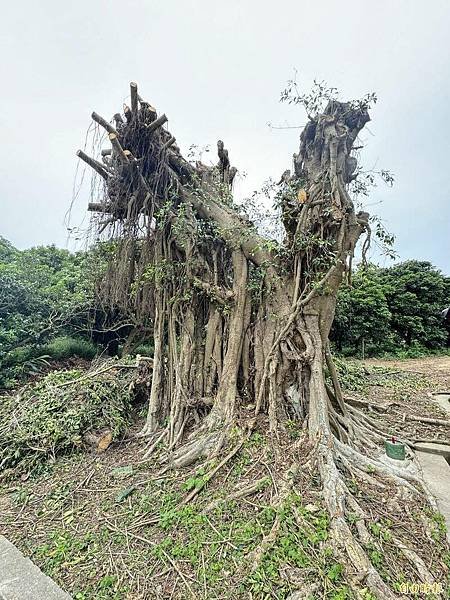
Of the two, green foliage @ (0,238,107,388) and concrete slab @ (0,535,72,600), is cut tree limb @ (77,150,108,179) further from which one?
concrete slab @ (0,535,72,600)

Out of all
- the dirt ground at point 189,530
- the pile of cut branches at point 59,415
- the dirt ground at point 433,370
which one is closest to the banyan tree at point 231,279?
the dirt ground at point 189,530

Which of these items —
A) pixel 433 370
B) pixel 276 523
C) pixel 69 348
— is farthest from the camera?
pixel 433 370

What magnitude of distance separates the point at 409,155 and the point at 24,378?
7931mm

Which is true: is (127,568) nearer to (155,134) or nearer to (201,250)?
(201,250)

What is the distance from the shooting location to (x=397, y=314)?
1276 cm

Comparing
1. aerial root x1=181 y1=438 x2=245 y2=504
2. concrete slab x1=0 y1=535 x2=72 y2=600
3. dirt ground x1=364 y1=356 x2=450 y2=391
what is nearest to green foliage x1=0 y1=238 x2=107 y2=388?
aerial root x1=181 y1=438 x2=245 y2=504

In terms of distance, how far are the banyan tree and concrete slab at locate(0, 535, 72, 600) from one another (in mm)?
1191

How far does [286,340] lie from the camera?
124 inches

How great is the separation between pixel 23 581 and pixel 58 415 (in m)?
1.92

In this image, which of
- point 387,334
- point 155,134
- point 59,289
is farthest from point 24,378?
point 387,334

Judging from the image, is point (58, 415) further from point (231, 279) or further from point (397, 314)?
point (397, 314)

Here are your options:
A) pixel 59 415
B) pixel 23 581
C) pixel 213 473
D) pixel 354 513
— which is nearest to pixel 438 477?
pixel 354 513

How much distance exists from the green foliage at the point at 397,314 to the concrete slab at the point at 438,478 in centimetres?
850

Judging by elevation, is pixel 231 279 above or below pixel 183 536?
above
